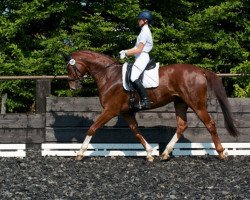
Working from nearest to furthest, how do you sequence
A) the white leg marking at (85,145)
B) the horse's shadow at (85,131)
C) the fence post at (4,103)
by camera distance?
the white leg marking at (85,145), the horse's shadow at (85,131), the fence post at (4,103)

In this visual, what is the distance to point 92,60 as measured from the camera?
1009cm

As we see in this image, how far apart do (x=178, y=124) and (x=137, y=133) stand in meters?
0.66

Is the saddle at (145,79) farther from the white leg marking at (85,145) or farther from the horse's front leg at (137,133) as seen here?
the white leg marking at (85,145)

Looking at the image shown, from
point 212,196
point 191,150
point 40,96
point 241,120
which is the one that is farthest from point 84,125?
point 212,196

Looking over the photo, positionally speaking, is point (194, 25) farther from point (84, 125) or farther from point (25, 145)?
point (25, 145)

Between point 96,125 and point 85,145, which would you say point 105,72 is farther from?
point 85,145

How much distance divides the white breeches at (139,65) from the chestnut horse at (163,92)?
0.32 m

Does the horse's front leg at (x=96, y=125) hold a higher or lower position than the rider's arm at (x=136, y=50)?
lower

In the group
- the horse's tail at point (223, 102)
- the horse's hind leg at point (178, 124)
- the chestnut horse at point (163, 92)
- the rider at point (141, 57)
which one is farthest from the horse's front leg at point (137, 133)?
the horse's tail at point (223, 102)

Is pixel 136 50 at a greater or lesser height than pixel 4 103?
greater

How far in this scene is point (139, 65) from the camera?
9.56 metres

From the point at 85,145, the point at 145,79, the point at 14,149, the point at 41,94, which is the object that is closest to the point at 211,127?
the point at 145,79

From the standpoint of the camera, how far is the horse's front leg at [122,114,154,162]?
9.89 m

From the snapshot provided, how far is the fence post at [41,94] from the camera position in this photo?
10.7 meters
